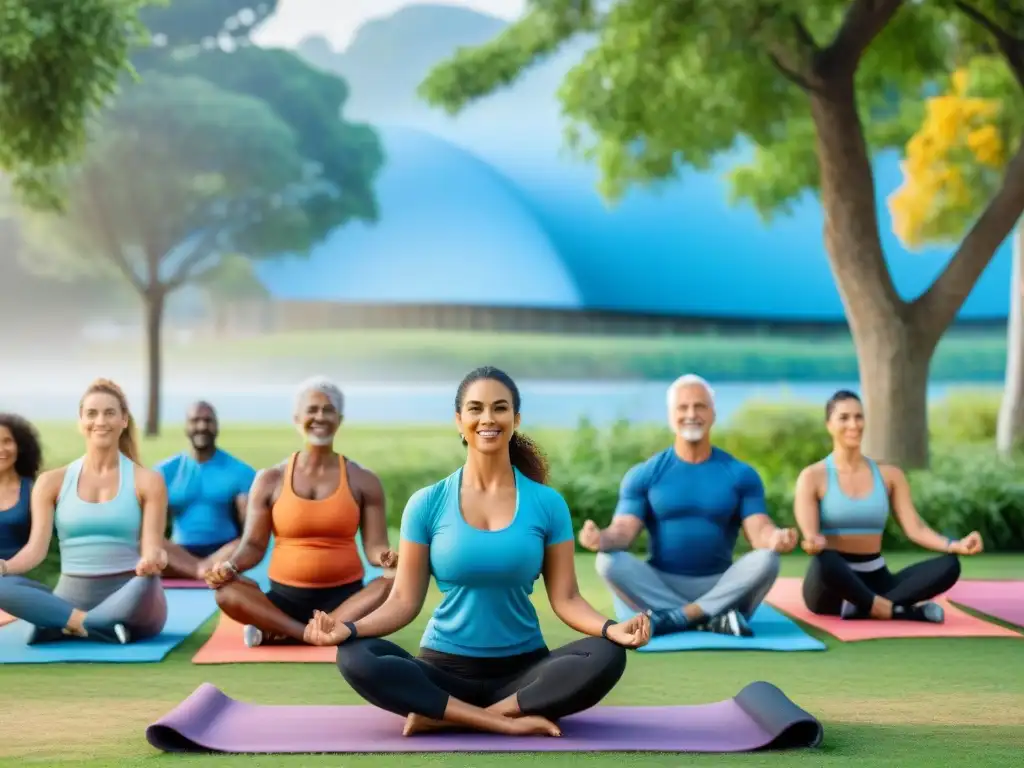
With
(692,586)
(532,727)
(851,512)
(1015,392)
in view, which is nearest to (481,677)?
(532,727)

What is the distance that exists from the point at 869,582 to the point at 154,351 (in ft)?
52.2

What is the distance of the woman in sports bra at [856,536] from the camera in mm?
7922

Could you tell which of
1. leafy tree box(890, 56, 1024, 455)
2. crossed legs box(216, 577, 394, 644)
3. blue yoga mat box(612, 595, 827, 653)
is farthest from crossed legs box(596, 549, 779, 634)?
leafy tree box(890, 56, 1024, 455)

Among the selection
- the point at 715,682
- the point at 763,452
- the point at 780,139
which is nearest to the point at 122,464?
the point at 715,682

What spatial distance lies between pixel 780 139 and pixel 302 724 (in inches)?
522

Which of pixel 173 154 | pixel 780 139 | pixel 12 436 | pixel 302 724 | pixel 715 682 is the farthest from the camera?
pixel 173 154

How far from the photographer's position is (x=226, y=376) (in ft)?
90.2

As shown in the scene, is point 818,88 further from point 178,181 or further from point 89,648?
point 178,181

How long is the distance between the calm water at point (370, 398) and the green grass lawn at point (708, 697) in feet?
53.9

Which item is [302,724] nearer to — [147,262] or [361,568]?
[361,568]

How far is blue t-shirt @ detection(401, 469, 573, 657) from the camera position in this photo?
4961mm

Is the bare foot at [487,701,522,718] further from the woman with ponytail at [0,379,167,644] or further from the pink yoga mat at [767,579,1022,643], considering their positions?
the pink yoga mat at [767,579,1022,643]

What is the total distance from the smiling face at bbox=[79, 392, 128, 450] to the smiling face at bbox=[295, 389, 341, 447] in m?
0.86

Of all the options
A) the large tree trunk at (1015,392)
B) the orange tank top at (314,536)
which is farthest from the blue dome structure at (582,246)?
the orange tank top at (314,536)
